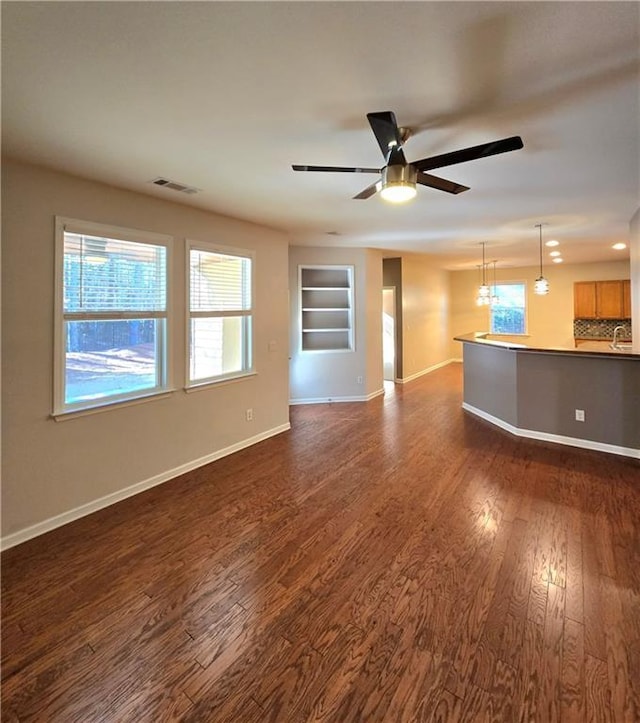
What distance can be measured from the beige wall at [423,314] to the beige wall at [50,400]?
4724 mm

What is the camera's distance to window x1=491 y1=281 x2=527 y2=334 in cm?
940

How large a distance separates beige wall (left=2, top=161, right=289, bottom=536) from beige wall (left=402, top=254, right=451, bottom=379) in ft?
15.5

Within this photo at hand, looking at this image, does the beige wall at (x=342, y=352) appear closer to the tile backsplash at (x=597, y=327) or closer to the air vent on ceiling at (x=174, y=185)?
the air vent on ceiling at (x=174, y=185)

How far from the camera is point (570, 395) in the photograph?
4.26 m

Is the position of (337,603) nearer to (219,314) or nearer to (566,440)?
(219,314)

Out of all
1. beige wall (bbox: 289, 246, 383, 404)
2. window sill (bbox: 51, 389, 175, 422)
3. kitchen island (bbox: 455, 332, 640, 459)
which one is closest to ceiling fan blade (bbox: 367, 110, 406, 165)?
window sill (bbox: 51, 389, 175, 422)

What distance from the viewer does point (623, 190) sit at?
135 inches

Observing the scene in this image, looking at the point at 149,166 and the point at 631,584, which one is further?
the point at 149,166

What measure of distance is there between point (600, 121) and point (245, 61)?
202 cm

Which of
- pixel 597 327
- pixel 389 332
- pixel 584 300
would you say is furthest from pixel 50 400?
pixel 597 327

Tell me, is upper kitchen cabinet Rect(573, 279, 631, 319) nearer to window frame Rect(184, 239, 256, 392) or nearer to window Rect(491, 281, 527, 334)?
window Rect(491, 281, 527, 334)

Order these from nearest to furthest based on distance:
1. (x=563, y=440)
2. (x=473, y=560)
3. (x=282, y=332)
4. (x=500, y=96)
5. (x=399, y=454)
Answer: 1. (x=500, y=96)
2. (x=473, y=560)
3. (x=399, y=454)
4. (x=563, y=440)
5. (x=282, y=332)

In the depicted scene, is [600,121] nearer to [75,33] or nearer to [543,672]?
[75,33]

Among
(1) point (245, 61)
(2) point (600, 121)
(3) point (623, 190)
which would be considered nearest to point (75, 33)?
(1) point (245, 61)
